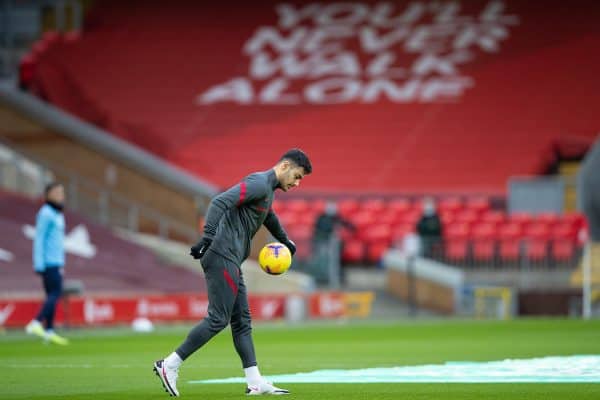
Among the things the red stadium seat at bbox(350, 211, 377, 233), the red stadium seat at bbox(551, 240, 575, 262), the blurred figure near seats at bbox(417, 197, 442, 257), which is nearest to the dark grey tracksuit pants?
the blurred figure near seats at bbox(417, 197, 442, 257)

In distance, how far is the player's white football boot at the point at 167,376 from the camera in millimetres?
11320

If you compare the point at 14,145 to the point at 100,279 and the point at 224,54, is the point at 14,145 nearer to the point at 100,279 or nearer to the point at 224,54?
the point at 100,279

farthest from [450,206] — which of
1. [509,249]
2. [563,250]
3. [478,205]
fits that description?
[563,250]

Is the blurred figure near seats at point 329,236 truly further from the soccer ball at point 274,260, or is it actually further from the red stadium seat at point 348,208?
the soccer ball at point 274,260

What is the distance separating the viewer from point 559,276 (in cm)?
3222

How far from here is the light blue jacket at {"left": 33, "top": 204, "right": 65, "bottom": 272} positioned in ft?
66.0

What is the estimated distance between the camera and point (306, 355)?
17688 millimetres

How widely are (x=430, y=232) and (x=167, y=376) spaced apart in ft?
73.1

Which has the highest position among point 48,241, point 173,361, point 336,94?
point 336,94

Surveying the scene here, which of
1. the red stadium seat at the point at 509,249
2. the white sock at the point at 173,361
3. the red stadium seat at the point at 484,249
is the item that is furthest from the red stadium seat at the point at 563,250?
the white sock at the point at 173,361

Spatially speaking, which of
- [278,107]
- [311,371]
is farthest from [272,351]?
[278,107]

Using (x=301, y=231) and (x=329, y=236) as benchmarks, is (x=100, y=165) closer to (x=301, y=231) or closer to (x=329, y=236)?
(x=301, y=231)

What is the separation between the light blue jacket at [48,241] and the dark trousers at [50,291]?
0.11 m

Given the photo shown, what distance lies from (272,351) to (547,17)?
1133 inches
